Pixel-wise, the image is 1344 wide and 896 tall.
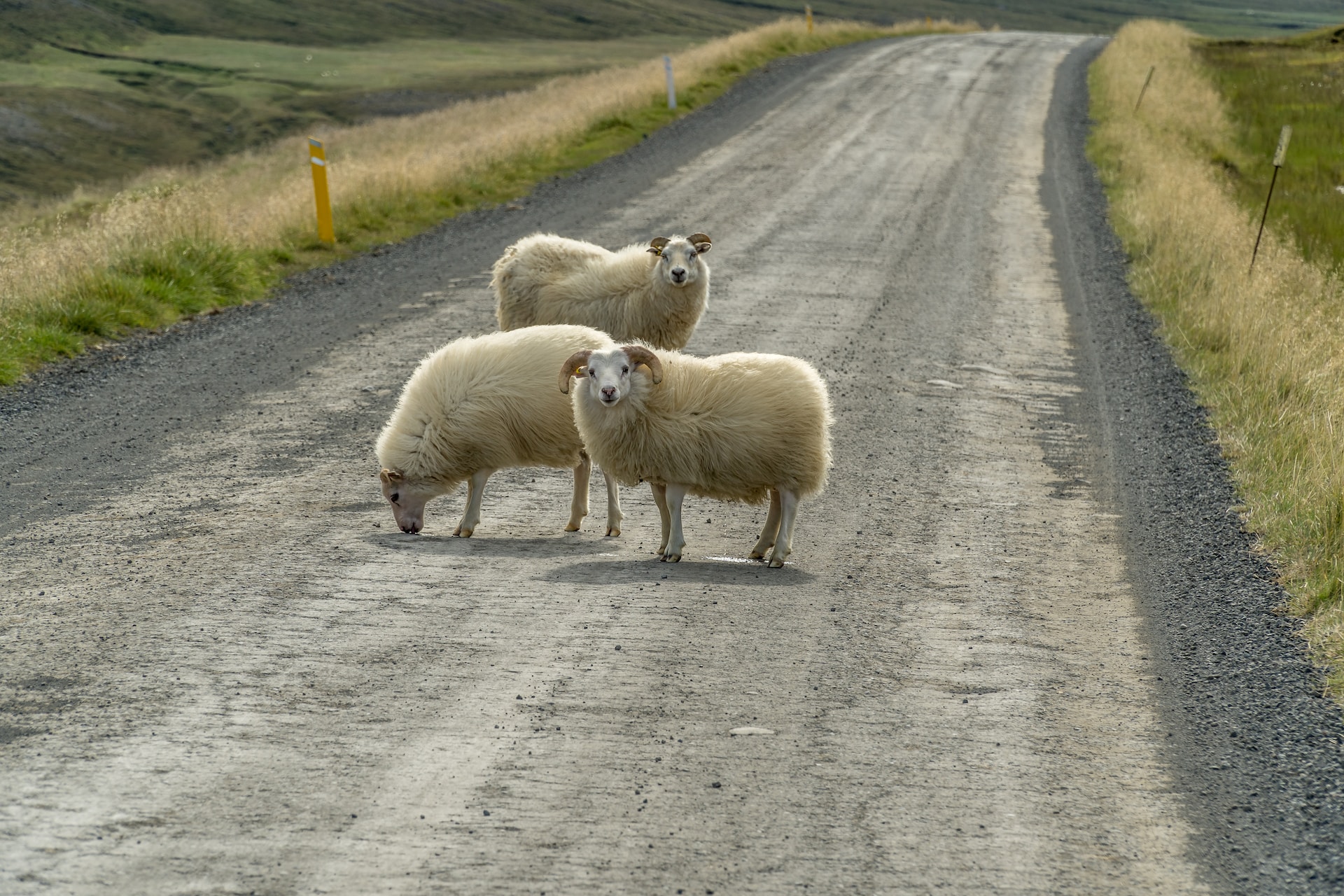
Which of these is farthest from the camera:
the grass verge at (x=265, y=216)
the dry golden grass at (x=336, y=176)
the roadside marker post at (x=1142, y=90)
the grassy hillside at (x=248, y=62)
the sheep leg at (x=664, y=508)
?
the grassy hillside at (x=248, y=62)

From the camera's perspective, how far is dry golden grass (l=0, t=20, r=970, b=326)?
1521cm

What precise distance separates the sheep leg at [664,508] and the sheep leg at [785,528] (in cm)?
67

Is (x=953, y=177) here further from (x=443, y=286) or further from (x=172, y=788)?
(x=172, y=788)

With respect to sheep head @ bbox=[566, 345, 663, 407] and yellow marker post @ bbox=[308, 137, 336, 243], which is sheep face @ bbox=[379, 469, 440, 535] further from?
yellow marker post @ bbox=[308, 137, 336, 243]

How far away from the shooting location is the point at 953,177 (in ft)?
79.5

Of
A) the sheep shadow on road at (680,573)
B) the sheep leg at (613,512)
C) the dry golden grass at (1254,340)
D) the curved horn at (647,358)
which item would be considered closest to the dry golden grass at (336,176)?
the sheep leg at (613,512)

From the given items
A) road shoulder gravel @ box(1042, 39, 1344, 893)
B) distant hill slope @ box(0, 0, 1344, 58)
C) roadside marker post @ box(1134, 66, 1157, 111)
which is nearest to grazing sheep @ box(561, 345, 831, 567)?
road shoulder gravel @ box(1042, 39, 1344, 893)

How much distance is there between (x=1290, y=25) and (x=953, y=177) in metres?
147

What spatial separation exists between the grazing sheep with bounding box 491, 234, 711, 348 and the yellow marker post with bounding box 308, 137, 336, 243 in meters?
7.03

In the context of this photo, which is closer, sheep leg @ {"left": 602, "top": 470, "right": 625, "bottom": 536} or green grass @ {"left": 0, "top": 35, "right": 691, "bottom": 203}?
sheep leg @ {"left": 602, "top": 470, "right": 625, "bottom": 536}

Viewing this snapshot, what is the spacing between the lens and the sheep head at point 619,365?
818 cm

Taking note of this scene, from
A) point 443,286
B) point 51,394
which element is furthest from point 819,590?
point 443,286

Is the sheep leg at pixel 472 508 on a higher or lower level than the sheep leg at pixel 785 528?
lower

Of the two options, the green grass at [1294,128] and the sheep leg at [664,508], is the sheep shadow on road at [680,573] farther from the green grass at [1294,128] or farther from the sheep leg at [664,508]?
the green grass at [1294,128]
